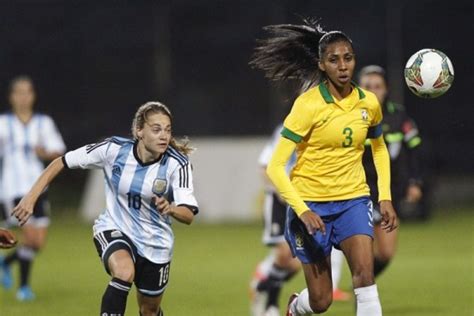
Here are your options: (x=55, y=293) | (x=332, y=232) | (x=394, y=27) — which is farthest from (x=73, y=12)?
(x=332, y=232)

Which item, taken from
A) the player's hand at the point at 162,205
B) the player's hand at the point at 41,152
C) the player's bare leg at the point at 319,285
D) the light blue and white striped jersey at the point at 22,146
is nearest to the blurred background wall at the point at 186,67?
the light blue and white striped jersey at the point at 22,146

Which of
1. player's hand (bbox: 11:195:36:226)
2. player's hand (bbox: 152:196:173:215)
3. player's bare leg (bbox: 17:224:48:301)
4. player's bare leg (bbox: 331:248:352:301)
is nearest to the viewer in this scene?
player's hand (bbox: 152:196:173:215)

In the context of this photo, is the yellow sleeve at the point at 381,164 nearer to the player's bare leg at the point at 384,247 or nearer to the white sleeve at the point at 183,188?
the white sleeve at the point at 183,188

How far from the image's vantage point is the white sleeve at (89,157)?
24.5ft

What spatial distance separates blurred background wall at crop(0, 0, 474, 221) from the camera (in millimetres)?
20328

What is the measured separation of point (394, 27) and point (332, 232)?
1307 centimetres

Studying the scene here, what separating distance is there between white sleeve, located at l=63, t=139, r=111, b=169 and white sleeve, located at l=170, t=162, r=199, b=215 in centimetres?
45

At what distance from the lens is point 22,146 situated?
38.8 feet

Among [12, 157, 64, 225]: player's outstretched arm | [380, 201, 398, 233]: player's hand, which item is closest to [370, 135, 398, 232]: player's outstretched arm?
[380, 201, 398, 233]: player's hand

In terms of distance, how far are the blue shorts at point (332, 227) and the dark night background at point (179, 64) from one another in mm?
12884

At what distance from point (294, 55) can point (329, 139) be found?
0.73 meters

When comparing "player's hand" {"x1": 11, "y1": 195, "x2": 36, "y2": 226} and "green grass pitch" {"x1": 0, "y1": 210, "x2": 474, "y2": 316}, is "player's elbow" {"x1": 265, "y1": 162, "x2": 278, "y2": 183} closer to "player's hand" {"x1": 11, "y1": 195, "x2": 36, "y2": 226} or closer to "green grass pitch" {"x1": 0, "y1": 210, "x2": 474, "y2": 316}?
"player's hand" {"x1": 11, "y1": 195, "x2": 36, "y2": 226}

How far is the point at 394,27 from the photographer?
65.9 feet

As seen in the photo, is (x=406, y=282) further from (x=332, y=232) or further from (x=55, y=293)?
(x=332, y=232)
